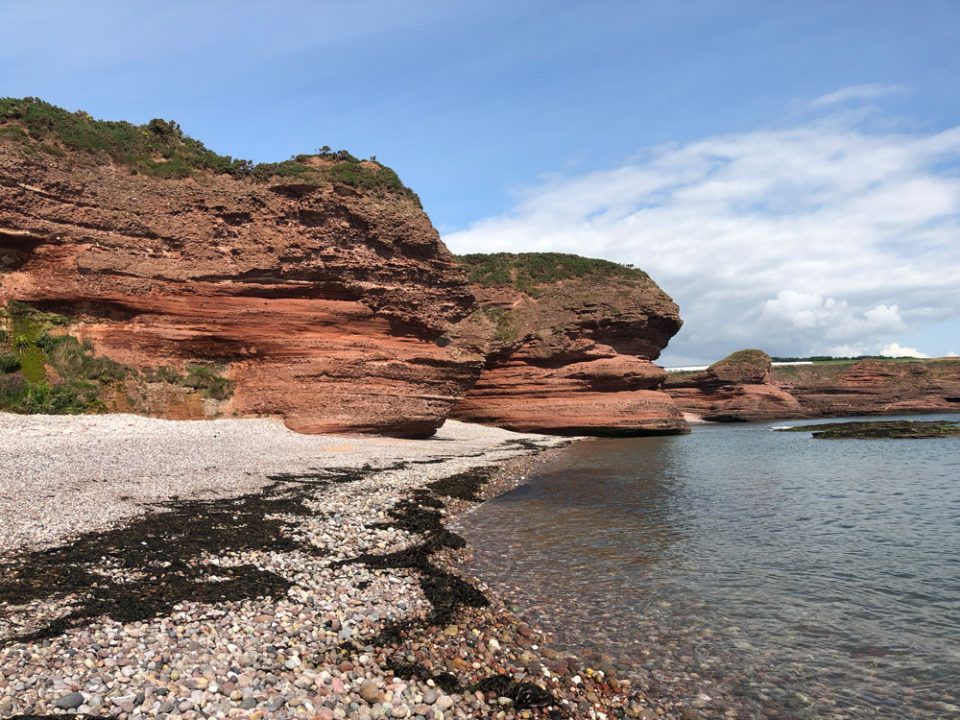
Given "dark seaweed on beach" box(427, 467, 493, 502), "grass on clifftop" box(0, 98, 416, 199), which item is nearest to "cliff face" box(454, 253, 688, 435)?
"grass on clifftop" box(0, 98, 416, 199)

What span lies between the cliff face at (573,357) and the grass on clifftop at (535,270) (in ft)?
0.92

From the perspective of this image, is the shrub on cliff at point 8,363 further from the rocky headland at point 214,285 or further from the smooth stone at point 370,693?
the smooth stone at point 370,693

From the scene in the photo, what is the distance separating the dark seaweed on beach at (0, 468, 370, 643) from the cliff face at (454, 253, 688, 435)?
3549 cm

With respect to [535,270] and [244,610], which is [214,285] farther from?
[535,270]

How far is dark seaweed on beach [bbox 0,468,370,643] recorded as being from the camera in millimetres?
6488

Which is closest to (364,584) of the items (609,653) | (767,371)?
(609,653)

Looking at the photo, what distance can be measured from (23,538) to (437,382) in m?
22.6

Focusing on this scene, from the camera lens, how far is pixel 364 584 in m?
8.45

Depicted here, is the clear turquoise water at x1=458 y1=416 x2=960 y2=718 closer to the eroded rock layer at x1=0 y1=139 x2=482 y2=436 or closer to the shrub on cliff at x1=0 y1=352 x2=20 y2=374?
the eroded rock layer at x1=0 y1=139 x2=482 y2=436

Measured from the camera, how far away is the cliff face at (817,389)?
85.0 metres

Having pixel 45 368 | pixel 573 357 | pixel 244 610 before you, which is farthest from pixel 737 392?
pixel 244 610

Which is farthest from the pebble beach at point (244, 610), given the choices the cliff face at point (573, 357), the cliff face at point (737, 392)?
the cliff face at point (737, 392)

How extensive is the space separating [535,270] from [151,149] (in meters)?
35.3

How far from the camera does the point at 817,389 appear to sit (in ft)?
319
